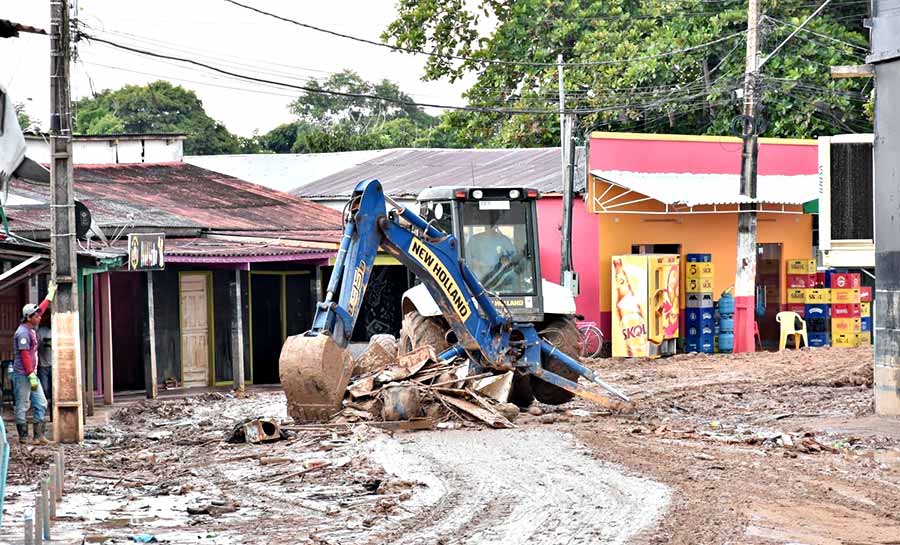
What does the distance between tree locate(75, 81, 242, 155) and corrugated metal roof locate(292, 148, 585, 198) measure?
18832 mm

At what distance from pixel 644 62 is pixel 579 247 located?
10151mm

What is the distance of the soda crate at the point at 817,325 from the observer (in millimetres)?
32906

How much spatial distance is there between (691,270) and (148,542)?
22.0m

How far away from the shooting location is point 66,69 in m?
16.8

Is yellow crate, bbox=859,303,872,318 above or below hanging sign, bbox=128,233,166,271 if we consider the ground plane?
below

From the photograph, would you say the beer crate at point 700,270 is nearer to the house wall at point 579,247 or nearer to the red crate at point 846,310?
the house wall at point 579,247

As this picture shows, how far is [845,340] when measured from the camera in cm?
3247

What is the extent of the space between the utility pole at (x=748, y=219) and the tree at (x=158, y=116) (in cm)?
3147

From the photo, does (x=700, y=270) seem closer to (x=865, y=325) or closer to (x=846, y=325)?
(x=846, y=325)

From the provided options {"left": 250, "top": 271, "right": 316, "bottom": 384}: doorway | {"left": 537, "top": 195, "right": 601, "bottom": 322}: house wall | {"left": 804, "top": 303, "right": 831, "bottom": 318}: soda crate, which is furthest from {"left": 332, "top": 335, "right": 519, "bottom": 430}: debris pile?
{"left": 804, "top": 303, "right": 831, "bottom": 318}: soda crate

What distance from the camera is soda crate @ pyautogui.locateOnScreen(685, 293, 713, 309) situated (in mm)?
30641

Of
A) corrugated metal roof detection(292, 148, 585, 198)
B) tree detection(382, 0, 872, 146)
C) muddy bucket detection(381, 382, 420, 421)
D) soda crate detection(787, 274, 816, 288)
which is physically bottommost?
muddy bucket detection(381, 382, 420, 421)

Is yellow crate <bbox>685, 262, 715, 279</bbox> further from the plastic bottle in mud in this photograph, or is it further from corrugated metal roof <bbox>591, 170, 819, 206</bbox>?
the plastic bottle in mud

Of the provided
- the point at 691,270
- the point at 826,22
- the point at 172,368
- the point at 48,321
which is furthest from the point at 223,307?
the point at 826,22
